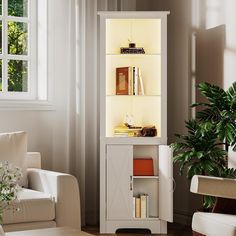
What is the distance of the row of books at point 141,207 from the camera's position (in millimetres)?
4832

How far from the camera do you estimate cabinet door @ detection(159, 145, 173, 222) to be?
15.3ft

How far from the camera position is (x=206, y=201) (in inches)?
167

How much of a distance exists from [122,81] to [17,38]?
109 cm

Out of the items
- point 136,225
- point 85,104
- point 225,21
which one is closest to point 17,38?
point 85,104

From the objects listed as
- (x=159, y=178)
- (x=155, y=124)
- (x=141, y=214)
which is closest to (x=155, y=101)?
(x=155, y=124)

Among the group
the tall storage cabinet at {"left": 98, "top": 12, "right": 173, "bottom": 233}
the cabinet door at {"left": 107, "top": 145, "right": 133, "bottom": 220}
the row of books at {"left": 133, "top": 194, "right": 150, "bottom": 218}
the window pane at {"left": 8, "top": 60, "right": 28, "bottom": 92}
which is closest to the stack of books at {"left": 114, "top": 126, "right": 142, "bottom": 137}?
the tall storage cabinet at {"left": 98, "top": 12, "right": 173, "bottom": 233}

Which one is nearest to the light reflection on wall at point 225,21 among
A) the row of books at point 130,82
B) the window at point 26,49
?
the row of books at point 130,82

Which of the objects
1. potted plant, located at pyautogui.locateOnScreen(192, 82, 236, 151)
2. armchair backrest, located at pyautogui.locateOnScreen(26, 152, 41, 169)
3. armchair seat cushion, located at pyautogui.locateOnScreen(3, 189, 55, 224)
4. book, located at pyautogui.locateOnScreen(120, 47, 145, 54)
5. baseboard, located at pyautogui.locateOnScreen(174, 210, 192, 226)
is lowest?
baseboard, located at pyautogui.locateOnScreen(174, 210, 192, 226)

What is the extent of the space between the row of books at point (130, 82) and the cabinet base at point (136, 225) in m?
1.12

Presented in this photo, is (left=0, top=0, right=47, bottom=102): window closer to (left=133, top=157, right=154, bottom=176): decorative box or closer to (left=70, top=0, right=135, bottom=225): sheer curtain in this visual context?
(left=70, top=0, right=135, bottom=225): sheer curtain

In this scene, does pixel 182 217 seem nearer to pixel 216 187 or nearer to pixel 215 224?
pixel 216 187

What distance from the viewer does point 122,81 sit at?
497 centimetres

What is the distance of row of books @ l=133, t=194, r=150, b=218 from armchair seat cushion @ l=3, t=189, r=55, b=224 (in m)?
1.16

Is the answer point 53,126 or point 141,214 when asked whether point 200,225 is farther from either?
point 53,126
